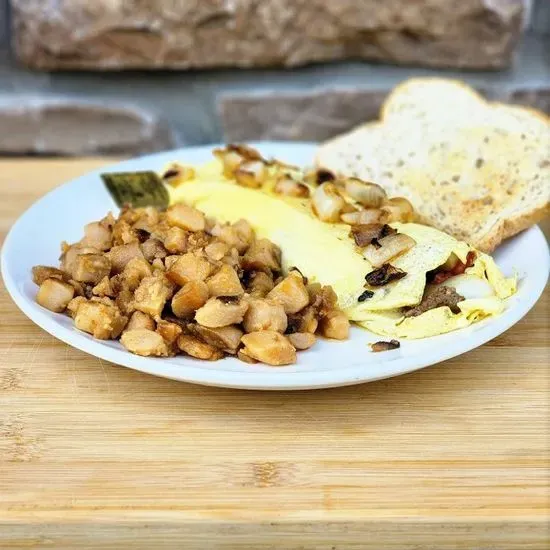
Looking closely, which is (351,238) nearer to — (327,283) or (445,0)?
(327,283)

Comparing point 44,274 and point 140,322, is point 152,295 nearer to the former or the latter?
point 140,322

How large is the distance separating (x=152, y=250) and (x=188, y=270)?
0.45 feet

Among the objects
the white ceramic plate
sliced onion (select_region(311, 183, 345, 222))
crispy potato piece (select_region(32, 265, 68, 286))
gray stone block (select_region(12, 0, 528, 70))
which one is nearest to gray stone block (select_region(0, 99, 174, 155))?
gray stone block (select_region(12, 0, 528, 70))

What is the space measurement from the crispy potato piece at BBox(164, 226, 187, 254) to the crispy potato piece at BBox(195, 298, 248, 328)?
199mm

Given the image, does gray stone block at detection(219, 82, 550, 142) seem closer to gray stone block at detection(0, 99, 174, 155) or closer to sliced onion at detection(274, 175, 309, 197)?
gray stone block at detection(0, 99, 174, 155)

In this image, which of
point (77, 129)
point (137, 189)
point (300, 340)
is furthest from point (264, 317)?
point (77, 129)

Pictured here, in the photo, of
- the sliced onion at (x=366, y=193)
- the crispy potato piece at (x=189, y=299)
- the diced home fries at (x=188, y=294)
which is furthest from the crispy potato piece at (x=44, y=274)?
the sliced onion at (x=366, y=193)

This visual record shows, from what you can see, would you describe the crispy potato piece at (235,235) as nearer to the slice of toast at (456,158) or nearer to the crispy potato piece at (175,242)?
the crispy potato piece at (175,242)

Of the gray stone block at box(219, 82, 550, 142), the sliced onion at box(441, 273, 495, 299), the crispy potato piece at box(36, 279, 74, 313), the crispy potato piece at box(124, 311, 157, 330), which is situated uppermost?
the sliced onion at box(441, 273, 495, 299)

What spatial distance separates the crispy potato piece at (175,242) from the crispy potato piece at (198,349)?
0.74ft

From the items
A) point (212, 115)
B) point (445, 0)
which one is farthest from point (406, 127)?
point (212, 115)

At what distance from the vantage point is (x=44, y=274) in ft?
4.34

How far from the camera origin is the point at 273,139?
7.63 feet

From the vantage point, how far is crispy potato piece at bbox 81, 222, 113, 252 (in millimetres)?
1408
